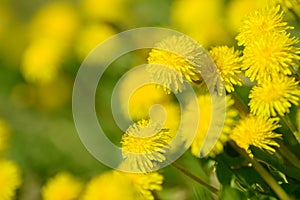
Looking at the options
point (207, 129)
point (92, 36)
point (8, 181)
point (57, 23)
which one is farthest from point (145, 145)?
point (57, 23)

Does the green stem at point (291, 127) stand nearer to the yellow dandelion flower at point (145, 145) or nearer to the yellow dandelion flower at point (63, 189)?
the yellow dandelion flower at point (145, 145)

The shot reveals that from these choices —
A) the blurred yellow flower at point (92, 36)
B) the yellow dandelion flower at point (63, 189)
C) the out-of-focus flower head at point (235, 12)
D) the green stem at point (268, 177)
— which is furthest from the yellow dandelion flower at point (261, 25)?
the blurred yellow flower at point (92, 36)

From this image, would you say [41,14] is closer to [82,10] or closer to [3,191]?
[82,10]

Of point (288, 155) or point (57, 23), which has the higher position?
point (57, 23)

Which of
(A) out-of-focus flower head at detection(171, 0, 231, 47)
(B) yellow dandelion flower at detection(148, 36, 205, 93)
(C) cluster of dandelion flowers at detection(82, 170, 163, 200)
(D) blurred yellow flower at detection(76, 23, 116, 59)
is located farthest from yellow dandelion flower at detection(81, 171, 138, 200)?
(D) blurred yellow flower at detection(76, 23, 116, 59)

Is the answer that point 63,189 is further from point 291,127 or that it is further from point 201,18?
point 201,18

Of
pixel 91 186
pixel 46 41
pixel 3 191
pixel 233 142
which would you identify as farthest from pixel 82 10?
pixel 233 142

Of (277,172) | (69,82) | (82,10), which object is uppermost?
(82,10)
